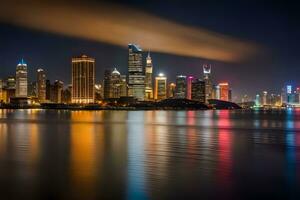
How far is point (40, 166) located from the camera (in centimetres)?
2414

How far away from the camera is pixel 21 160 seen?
26.4 m

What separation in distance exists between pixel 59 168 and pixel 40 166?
1.39 metres

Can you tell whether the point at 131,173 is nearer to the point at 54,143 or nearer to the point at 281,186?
the point at 281,186

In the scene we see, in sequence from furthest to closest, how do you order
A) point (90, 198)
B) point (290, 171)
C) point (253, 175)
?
1. point (290, 171)
2. point (253, 175)
3. point (90, 198)

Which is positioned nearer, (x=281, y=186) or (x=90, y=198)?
(x=90, y=198)

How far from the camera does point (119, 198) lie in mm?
16375

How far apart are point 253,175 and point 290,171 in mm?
2947

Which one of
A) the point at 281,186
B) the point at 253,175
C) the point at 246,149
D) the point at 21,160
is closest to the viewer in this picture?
the point at 281,186

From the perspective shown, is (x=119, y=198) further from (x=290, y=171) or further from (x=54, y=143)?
(x=54, y=143)

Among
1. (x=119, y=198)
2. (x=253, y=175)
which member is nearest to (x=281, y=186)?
(x=253, y=175)

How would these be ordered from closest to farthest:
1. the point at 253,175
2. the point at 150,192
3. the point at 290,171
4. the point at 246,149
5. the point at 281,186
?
1. the point at 150,192
2. the point at 281,186
3. the point at 253,175
4. the point at 290,171
5. the point at 246,149

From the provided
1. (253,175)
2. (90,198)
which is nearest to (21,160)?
(90,198)

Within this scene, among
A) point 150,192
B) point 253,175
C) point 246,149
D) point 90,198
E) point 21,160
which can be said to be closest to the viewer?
point 90,198

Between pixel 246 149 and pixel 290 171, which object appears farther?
pixel 246 149
